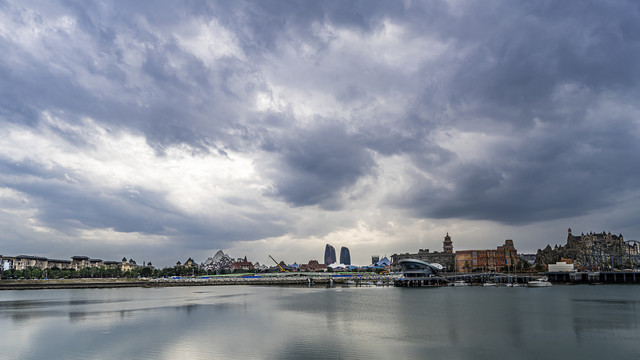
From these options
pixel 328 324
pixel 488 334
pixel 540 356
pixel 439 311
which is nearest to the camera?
pixel 540 356

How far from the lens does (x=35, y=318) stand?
264 ft

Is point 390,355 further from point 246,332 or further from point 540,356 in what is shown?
point 246,332

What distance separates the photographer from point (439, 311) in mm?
86750

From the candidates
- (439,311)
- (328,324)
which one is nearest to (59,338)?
(328,324)

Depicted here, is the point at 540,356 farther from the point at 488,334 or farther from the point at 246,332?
the point at 246,332

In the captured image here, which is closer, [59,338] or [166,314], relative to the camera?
[59,338]

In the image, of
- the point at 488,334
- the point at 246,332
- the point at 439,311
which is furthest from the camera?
the point at 439,311

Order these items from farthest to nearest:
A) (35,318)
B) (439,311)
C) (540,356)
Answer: (439,311), (35,318), (540,356)

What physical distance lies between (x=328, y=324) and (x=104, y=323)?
4134 centimetres

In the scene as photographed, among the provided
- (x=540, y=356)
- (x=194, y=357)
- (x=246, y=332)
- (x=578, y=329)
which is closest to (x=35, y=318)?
(x=246, y=332)

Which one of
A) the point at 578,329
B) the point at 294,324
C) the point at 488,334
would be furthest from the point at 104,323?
the point at 578,329

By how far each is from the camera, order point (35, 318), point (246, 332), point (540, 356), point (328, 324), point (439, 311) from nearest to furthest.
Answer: point (540, 356)
point (246, 332)
point (328, 324)
point (35, 318)
point (439, 311)

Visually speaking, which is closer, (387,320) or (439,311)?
(387,320)

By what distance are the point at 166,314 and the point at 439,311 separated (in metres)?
60.1
